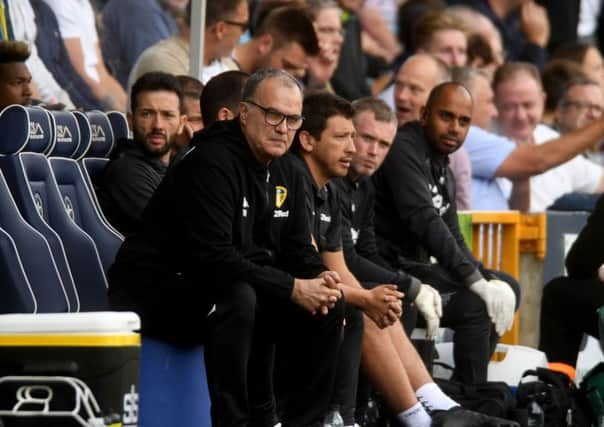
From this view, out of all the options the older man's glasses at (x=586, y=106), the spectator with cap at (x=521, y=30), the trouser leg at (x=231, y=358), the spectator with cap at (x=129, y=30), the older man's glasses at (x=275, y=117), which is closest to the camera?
the trouser leg at (x=231, y=358)

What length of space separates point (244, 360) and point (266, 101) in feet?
3.67

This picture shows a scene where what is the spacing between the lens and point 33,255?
660cm

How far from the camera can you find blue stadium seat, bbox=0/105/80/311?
22.2 feet

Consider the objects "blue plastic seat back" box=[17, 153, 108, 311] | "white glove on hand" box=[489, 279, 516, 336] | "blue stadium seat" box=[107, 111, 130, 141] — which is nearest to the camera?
"blue plastic seat back" box=[17, 153, 108, 311]

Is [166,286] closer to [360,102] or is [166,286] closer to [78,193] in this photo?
[78,193]

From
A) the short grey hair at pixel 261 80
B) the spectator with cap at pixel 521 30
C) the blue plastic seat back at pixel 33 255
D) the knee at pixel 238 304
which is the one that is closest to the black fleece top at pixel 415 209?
the short grey hair at pixel 261 80

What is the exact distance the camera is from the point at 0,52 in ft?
25.9

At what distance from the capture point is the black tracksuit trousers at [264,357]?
6305 mm

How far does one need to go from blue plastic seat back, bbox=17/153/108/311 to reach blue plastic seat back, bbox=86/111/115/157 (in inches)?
20.7

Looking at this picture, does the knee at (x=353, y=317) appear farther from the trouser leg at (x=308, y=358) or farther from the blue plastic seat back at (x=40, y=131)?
the blue plastic seat back at (x=40, y=131)

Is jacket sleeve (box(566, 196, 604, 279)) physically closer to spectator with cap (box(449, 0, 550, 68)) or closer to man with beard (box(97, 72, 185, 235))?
man with beard (box(97, 72, 185, 235))

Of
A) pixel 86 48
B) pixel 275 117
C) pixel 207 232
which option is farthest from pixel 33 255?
pixel 86 48

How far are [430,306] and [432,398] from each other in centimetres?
68

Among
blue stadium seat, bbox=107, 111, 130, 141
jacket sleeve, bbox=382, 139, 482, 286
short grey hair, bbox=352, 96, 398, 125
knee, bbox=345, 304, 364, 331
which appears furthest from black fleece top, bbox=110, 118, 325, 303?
jacket sleeve, bbox=382, 139, 482, 286
